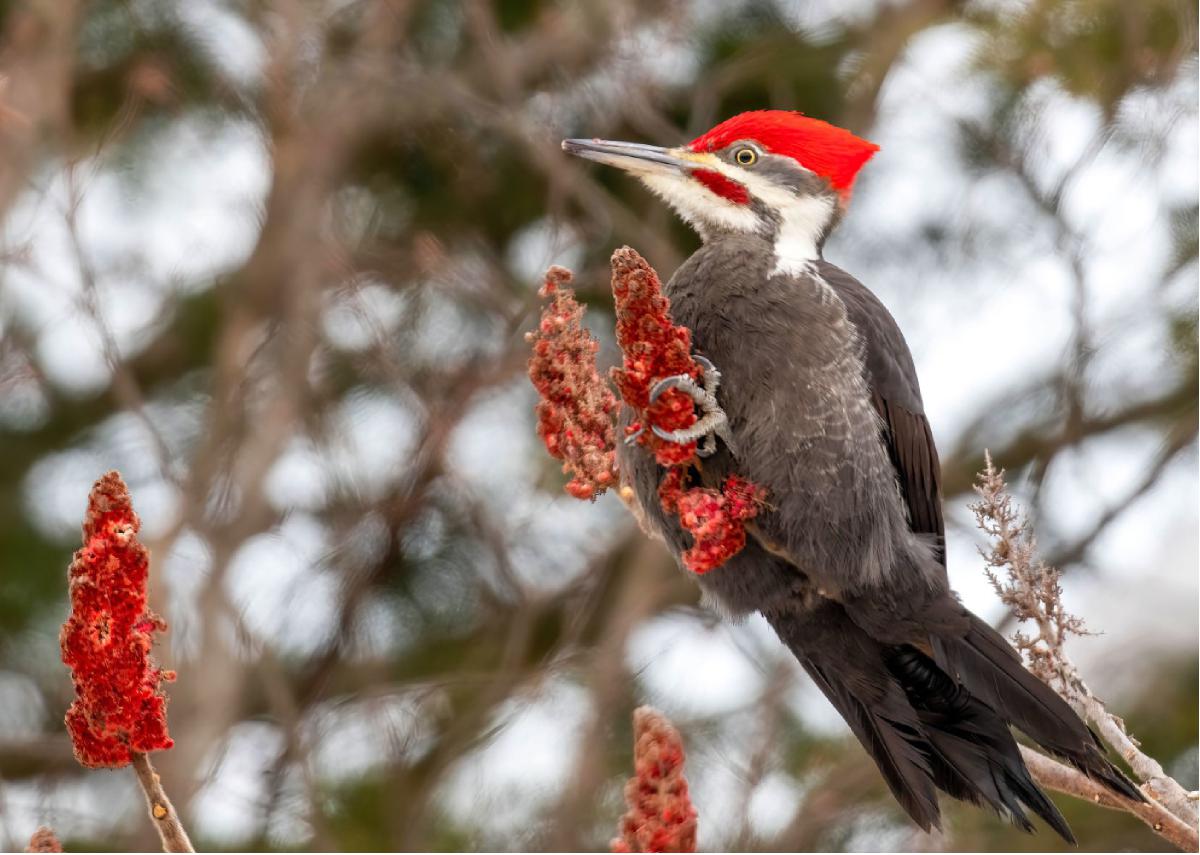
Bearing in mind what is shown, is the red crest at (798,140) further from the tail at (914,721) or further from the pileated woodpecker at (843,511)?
the tail at (914,721)

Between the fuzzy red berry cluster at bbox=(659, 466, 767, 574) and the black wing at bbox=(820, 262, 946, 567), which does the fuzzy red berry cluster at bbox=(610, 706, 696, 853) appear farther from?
the black wing at bbox=(820, 262, 946, 567)

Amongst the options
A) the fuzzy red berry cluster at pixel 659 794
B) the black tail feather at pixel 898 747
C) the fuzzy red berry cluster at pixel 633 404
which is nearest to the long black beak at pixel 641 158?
the fuzzy red berry cluster at pixel 633 404

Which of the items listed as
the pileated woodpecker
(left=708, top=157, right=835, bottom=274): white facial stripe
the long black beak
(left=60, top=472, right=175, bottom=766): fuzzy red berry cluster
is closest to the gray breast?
the pileated woodpecker

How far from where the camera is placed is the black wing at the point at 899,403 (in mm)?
3121

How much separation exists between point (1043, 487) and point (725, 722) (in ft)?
5.05

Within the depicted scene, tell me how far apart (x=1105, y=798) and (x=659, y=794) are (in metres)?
0.75

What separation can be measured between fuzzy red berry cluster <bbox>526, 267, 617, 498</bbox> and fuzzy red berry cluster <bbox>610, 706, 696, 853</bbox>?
566 millimetres

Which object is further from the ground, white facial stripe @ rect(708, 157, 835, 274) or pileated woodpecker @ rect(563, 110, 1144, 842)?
white facial stripe @ rect(708, 157, 835, 274)

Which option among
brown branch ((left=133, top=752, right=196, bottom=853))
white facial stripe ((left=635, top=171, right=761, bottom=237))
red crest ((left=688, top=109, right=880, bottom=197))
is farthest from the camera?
red crest ((left=688, top=109, right=880, bottom=197))

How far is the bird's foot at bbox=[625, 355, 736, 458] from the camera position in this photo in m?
2.67

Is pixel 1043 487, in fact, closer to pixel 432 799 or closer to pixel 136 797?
pixel 432 799

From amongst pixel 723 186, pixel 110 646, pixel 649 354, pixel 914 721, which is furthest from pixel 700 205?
pixel 110 646

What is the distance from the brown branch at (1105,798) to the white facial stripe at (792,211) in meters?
1.12

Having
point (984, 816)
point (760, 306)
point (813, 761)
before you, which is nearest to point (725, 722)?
point (813, 761)
